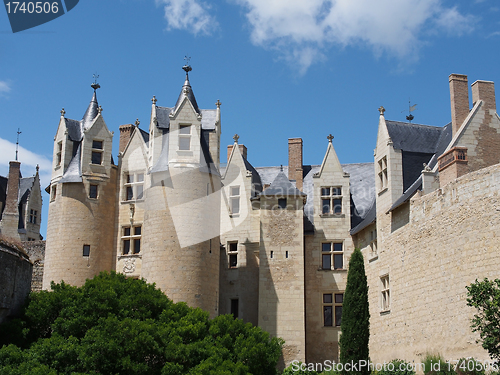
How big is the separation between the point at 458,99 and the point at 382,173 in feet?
14.1

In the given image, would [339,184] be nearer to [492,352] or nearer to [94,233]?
[94,233]

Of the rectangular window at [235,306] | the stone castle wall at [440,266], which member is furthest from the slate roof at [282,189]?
the stone castle wall at [440,266]

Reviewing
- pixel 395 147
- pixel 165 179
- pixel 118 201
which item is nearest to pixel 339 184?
pixel 395 147

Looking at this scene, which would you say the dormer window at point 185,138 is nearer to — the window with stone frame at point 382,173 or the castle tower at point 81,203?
the castle tower at point 81,203

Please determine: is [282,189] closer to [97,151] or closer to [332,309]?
[332,309]

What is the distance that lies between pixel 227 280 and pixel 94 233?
6678 mm

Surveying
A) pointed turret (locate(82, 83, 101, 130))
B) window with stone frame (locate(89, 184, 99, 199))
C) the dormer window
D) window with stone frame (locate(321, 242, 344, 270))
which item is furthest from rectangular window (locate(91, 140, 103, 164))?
window with stone frame (locate(321, 242, 344, 270))

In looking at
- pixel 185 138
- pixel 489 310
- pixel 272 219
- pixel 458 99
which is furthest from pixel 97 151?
pixel 489 310

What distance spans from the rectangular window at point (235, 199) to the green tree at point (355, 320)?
31.1 ft

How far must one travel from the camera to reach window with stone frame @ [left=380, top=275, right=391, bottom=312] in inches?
1035

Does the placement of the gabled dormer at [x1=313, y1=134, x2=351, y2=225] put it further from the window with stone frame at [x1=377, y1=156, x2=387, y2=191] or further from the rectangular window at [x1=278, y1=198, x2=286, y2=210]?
the window with stone frame at [x1=377, y1=156, x2=387, y2=191]

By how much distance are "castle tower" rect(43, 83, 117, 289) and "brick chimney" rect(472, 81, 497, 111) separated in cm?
1715

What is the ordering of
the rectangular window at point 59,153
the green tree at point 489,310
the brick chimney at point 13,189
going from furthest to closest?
the brick chimney at point 13,189, the rectangular window at point 59,153, the green tree at point 489,310

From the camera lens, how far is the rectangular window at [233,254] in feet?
107
